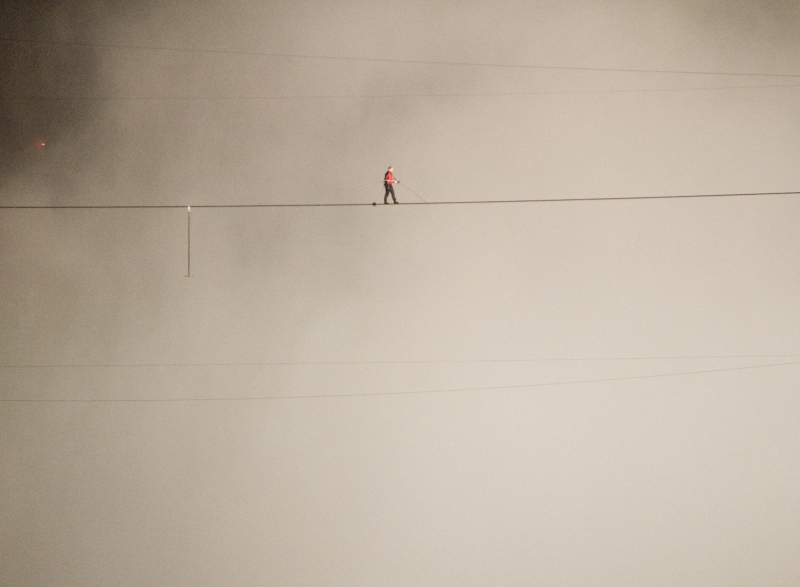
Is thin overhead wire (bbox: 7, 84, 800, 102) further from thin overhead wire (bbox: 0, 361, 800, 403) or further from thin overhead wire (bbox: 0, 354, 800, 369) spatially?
thin overhead wire (bbox: 0, 361, 800, 403)

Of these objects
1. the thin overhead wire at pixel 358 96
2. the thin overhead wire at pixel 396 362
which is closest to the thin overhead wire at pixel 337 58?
the thin overhead wire at pixel 358 96

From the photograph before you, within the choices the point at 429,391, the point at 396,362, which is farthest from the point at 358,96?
the point at 429,391

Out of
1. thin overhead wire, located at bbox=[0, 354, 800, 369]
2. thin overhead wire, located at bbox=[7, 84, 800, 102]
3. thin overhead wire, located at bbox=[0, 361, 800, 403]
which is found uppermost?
thin overhead wire, located at bbox=[7, 84, 800, 102]

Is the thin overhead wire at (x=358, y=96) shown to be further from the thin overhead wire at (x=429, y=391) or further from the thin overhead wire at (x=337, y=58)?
the thin overhead wire at (x=429, y=391)

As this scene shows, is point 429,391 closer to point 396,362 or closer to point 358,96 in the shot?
point 396,362

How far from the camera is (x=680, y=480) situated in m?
5.34

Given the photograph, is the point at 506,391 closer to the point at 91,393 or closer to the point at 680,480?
the point at 680,480

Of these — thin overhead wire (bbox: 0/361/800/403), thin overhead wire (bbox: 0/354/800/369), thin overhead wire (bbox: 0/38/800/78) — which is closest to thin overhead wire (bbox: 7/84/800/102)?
thin overhead wire (bbox: 0/38/800/78)

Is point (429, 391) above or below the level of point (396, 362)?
below

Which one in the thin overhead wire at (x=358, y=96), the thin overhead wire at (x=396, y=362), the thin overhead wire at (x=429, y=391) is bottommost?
the thin overhead wire at (x=429, y=391)

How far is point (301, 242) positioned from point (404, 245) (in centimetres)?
97

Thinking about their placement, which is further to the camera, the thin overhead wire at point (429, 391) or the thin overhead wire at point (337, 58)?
the thin overhead wire at point (337, 58)

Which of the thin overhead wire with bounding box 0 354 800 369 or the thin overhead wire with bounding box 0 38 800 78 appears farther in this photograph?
the thin overhead wire with bounding box 0 38 800 78

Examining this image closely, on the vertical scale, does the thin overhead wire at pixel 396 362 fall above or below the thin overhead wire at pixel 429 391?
above
